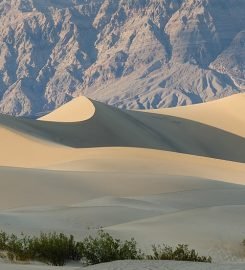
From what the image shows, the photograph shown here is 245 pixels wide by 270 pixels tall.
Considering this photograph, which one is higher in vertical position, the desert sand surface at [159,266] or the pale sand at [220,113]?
the pale sand at [220,113]

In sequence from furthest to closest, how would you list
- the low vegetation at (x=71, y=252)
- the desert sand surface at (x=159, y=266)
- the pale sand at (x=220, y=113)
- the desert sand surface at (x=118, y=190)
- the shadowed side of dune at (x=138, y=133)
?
the pale sand at (x=220, y=113)
the shadowed side of dune at (x=138, y=133)
the desert sand surface at (x=118, y=190)
the low vegetation at (x=71, y=252)
the desert sand surface at (x=159, y=266)

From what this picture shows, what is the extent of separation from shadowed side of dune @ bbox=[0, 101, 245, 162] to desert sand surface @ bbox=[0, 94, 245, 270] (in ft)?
0.58

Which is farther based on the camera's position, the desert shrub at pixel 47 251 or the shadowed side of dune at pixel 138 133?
the shadowed side of dune at pixel 138 133

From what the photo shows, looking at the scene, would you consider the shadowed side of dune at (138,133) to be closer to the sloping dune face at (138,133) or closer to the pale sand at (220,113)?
the sloping dune face at (138,133)

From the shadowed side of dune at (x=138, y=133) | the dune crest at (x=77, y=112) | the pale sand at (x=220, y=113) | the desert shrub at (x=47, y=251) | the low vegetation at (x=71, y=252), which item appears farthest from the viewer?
the pale sand at (x=220, y=113)

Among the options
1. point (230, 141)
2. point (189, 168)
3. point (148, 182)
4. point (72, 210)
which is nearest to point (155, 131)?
point (230, 141)

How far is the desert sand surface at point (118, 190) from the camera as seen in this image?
1523 cm

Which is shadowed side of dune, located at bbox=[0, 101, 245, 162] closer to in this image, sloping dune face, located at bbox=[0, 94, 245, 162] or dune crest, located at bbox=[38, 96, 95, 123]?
sloping dune face, located at bbox=[0, 94, 245, 162]

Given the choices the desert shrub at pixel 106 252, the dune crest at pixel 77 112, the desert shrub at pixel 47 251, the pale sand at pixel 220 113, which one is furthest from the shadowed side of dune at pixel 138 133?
the desert shrub at pixel 106 252

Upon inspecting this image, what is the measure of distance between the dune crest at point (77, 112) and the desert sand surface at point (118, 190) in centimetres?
297

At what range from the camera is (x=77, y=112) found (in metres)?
78.0

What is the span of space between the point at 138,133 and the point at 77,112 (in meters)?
11.0

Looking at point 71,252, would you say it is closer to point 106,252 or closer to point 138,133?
point 106,252

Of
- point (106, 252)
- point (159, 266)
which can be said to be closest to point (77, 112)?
point (106, 252)
